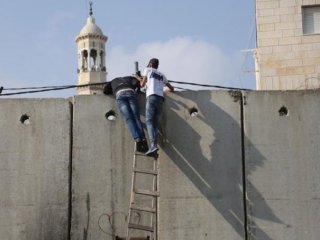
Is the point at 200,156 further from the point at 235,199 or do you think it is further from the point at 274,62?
the point at 274,62

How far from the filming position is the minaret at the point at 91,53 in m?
48.2

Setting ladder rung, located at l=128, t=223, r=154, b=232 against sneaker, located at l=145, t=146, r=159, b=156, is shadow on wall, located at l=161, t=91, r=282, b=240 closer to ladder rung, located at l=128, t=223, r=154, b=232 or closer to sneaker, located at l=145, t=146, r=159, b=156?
sneaker, located at l=145, t=146, r=159, b=156

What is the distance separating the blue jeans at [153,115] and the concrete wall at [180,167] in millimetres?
308

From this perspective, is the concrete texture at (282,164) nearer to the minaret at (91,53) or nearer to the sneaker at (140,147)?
the sneaker at (140,147)

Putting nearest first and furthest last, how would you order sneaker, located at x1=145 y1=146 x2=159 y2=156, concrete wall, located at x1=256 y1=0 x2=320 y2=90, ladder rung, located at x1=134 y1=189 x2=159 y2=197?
ladder rung, located at x1=134 y1=189 x2=159 y2=197 < sneaker, located at x1=145 y1=146 x2=159 y2=156 < concrete wall, located at x1=256 y1=0 x2=320 y2=90

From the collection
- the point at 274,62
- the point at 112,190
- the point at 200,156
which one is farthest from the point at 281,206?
the point at 274,62

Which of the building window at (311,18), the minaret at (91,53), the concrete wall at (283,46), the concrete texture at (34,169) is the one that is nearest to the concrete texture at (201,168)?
the concrete texture at (34,169)

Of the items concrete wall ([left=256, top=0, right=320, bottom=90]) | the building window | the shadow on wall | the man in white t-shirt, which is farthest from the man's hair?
the building window

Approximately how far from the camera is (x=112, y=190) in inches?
338

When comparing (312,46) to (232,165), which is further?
(312,46)

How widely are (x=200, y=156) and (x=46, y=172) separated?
2092 mm

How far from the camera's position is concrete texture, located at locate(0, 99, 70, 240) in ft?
28.0

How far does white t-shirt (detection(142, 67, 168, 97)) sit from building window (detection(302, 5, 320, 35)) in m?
5.35

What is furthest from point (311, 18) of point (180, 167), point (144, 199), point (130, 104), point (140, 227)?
point (140, 227)
